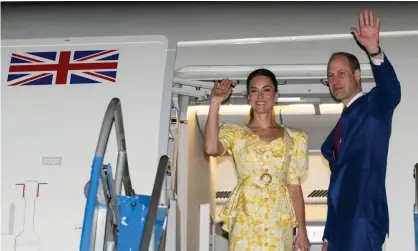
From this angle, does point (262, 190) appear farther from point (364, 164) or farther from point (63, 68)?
point (63, 68)

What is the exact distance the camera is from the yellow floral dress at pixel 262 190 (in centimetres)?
386

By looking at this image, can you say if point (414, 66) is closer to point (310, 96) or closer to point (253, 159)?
point (310, 96)

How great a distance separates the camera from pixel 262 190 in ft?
12.9

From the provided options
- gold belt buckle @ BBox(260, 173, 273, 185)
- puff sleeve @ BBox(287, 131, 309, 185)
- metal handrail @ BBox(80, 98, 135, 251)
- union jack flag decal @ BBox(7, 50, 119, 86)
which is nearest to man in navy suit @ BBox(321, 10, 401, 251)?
puff sleeve @ BBox(287, 131, 309, 185)

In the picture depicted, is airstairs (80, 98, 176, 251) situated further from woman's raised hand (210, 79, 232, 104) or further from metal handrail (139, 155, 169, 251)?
woman's raised hand (210, 79, 232, 104)

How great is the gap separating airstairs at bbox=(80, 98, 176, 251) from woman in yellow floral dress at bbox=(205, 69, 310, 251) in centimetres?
64

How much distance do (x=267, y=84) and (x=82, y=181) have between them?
1196 millimetres

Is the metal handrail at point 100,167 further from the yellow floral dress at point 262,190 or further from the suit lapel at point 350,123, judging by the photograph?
the suit lapel at point 350,123

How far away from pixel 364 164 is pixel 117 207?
1.22m

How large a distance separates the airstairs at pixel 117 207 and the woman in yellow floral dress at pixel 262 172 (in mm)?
642

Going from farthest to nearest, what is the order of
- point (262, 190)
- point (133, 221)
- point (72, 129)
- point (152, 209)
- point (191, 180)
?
point (191, 180) → point (72, 129) → point (262, 190) → point (133, 221) → point (152, 209)

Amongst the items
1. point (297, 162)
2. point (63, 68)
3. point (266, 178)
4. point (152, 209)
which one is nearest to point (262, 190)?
point (266, 178)

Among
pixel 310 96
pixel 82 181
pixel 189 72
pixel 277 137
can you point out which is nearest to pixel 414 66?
pixel 310 96

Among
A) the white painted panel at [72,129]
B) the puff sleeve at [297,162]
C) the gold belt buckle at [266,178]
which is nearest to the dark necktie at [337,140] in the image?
the puff sleeve at [297,162]
